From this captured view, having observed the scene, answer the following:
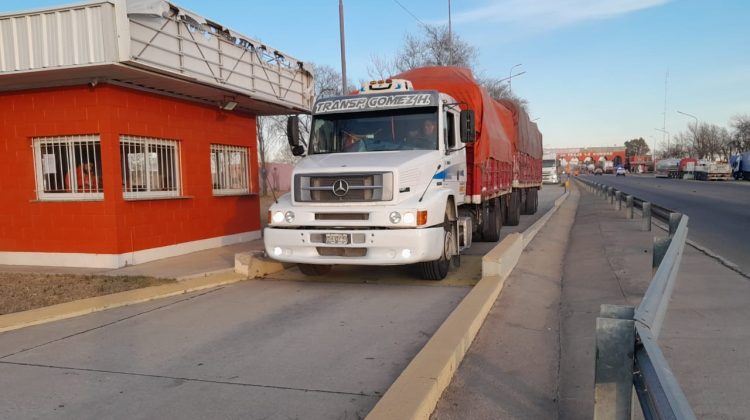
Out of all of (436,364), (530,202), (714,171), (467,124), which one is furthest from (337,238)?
(714,171)

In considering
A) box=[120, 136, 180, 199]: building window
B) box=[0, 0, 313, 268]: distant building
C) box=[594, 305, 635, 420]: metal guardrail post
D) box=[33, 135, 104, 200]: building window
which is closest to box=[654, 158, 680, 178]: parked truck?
box=[0, 0, 313, 268]: distant building

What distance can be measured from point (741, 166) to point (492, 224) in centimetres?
5121

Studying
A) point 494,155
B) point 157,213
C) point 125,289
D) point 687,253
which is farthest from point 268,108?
point 687,253

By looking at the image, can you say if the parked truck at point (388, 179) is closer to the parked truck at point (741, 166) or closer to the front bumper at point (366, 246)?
the front bumper at point (366, 246)

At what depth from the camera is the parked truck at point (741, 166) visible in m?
50.5

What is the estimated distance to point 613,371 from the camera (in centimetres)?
242

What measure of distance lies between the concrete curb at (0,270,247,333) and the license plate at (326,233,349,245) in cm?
207

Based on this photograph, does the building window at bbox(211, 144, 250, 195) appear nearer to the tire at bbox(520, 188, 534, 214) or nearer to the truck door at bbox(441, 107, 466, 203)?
the truck door at bbox(441, 107, 466, 203)

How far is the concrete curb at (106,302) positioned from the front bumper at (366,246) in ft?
3.84

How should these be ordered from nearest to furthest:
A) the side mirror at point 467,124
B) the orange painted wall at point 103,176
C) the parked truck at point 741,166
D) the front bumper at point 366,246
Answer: the front bumper at point 366,246 → the side mirror at point 467,124 → the orange painted wall at point 103,176 → the parked truck at point 741,166

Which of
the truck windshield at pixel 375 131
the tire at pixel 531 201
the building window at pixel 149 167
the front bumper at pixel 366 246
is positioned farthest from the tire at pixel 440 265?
the tire at pixel 531 201

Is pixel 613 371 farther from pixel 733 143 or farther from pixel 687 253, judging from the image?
pixel 733 143

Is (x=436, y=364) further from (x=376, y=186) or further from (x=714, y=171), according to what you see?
(x=714, y=171)

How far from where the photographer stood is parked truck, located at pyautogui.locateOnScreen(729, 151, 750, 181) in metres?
50.5
